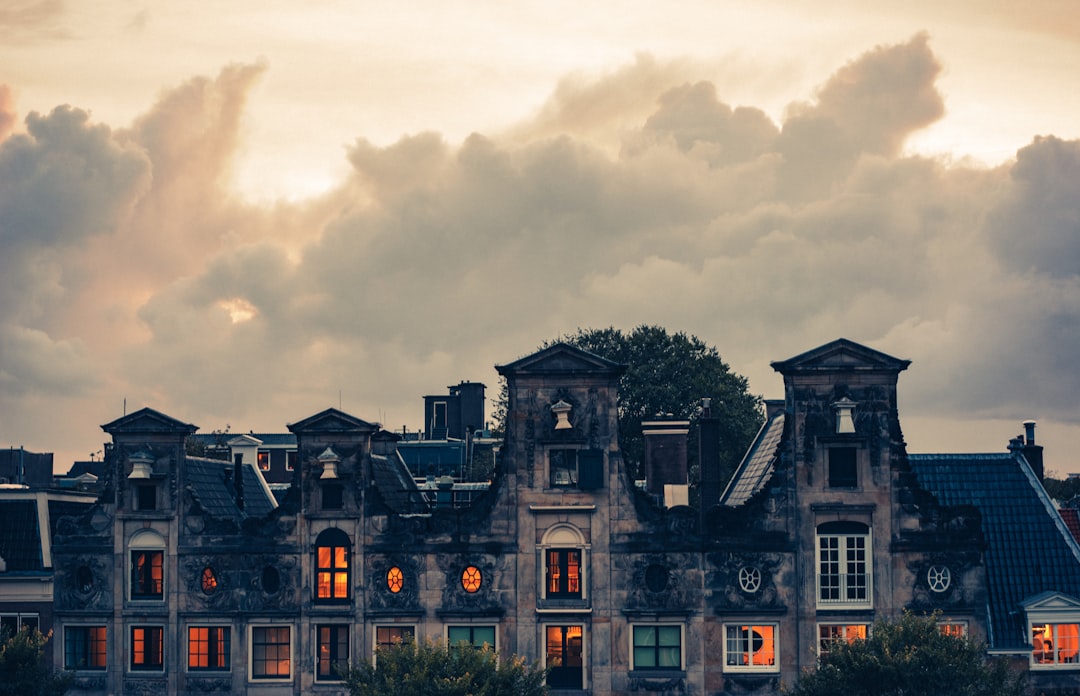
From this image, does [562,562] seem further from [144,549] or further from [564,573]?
[144,549]


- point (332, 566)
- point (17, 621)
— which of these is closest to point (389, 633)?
point (332, 566)

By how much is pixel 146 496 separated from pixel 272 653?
30.4 feet

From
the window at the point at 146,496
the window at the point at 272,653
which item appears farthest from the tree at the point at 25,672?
the window at the point at 272,653

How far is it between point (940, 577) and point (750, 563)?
8.38 meters

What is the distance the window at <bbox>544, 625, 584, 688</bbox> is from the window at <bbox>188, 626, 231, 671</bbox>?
572 inches

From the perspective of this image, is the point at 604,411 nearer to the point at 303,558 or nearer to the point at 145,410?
the point at 303,558

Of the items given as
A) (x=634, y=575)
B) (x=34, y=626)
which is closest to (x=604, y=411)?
(x=634, y=575)

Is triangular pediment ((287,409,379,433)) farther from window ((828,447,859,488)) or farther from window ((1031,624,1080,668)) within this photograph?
window ((1031,624,1080,668))

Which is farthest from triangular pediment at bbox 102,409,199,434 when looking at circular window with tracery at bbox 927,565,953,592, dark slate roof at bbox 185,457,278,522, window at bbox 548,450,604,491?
circular window with tracery at bbox 927,565,953,592

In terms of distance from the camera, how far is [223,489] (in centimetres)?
8044

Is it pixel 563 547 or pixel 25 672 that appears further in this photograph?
pixel 563 547

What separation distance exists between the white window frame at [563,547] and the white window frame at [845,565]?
1024 centimetres

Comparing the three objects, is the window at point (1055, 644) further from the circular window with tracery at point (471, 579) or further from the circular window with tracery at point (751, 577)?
the circular window with tracery at point (471, 579)

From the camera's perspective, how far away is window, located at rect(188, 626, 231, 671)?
7325cm
